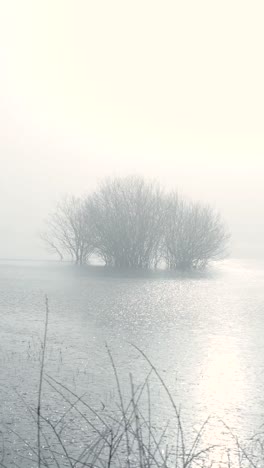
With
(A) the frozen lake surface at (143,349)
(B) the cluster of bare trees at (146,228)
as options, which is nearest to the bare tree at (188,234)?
(B) the cluster of bare trees at (146,228)

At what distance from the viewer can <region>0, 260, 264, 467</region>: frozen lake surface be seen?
7246mm

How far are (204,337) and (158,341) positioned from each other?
4.55 feet

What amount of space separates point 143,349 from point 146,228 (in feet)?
123

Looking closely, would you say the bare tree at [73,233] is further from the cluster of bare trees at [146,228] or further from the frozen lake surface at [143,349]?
the frozen lake surface at [143,349]

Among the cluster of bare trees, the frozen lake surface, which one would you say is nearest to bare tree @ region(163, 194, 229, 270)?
the cluster of bare trees

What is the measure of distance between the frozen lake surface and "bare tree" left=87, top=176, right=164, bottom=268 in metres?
26.6

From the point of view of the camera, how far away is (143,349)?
37.8 ft

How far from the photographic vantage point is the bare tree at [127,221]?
160ft

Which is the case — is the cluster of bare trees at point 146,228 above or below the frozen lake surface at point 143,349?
above

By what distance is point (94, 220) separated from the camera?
5009cm

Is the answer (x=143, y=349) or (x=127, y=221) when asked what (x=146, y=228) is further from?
(x=143, y=349)

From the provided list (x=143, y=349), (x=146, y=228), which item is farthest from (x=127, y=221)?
(x=143, y=349)

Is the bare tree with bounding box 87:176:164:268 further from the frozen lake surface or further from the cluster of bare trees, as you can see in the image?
the frozen lake surface

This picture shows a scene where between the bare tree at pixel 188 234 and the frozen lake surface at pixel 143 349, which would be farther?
the bare tree at pixel 188 234
